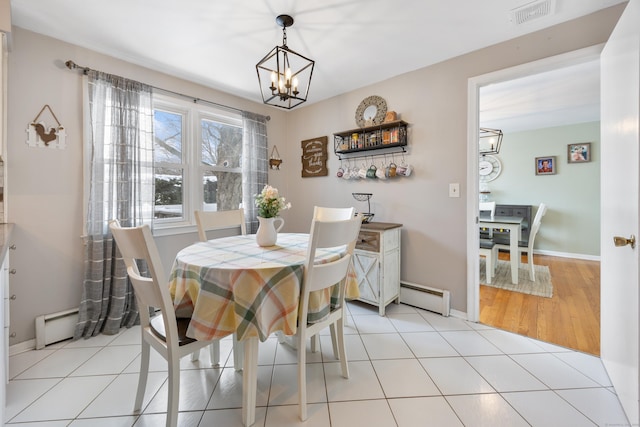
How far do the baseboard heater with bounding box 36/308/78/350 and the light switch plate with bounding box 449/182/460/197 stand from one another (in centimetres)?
325

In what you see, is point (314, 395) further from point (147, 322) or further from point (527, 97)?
point (527, 97)

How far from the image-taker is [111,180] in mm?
2156

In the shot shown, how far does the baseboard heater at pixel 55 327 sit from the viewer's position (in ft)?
6.23

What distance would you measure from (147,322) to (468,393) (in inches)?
69.2

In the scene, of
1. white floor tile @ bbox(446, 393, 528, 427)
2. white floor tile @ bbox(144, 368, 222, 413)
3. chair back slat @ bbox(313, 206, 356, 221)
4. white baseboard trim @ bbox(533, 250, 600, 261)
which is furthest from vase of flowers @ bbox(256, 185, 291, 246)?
white baseboard trim @ bbox(533, 250, 600, 261)

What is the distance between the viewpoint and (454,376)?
160 cm

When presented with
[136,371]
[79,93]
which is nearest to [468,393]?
[136,371]

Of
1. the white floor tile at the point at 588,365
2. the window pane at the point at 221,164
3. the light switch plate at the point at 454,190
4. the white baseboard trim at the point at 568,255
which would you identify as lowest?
the white floor tile at the point at 588,365

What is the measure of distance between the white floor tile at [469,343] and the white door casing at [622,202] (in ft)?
1.97

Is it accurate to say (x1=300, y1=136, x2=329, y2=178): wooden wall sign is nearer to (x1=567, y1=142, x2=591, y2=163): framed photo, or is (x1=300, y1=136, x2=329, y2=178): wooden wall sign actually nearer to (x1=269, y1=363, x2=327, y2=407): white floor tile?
(x1=269, y1=363, x2=327, y2=407): white floor tile

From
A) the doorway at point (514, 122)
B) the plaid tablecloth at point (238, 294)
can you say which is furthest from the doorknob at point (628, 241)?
the plaid tablecloth at point (238, 294)

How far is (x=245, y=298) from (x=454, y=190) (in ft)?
6.68

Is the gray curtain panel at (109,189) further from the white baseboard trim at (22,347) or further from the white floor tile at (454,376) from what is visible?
the white floor tile at (454,376)

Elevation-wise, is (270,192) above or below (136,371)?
above
